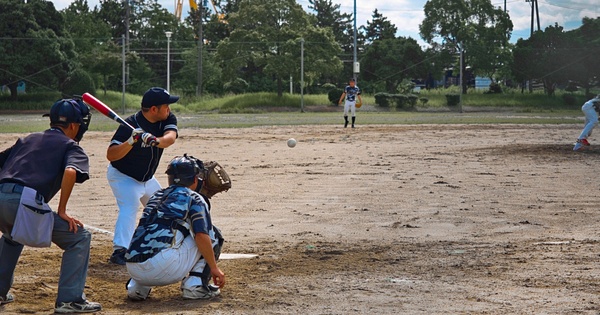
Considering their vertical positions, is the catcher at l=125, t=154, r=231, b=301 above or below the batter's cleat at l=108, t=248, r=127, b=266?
above

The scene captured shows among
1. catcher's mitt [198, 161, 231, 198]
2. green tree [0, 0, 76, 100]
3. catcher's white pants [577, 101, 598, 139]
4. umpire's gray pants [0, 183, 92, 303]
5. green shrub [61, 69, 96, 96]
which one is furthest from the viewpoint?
green shrub [61, 69, 96, 96]

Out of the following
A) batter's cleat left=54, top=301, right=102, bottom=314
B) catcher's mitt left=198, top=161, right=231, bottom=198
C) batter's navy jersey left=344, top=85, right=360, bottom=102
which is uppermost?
batter's navy jersey left=344, top=85, right=360, bottom=102

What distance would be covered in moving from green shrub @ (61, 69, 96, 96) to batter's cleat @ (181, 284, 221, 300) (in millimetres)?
51080

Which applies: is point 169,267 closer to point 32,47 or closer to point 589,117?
point 589,117

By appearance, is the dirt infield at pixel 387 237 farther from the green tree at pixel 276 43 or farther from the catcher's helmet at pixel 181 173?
the green tree at pixel 276 43

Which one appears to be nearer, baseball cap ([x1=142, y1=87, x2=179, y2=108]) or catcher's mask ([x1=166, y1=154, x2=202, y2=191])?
catcher's mask ([x1=166, y1=154, x2=202, y2=191])

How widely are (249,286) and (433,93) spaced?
56926 mm

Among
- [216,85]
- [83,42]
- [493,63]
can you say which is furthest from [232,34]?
[493,63]

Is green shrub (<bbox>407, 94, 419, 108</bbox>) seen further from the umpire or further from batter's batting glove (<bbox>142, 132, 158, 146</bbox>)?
the umpire

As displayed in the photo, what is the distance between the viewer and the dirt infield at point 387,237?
6703mm

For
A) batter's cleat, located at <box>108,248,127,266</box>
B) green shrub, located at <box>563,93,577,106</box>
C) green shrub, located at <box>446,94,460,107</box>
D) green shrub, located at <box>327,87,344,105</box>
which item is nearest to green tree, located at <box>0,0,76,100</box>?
green shrub, located at <box>327,87,344,105</box>

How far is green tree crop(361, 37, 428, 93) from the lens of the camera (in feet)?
214

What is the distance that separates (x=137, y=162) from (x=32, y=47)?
48.6 meters

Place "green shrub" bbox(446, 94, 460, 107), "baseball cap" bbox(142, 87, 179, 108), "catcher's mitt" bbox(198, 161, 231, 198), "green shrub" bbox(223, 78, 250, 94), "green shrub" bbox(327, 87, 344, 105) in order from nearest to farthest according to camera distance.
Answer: "catcher's mitt" bbox(198, 161, 231, 198), "baseball cap" bbox(142, 87, 179, 108), "green shrub" bbox(446, 94, 460, 107), "green shrub" bbox(327, 87, 344, 105), "green shrub" bbox(223, 78, 250, 94)
